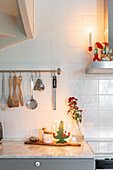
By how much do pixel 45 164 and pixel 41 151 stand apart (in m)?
0.13

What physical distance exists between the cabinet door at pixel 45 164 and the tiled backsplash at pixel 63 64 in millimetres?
547

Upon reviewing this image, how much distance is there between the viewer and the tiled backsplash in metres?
2.35

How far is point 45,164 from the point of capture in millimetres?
1803

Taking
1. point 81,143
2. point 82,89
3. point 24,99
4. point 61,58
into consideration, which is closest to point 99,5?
point 61,58

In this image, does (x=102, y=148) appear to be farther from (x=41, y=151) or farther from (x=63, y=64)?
(x=63, y=64)

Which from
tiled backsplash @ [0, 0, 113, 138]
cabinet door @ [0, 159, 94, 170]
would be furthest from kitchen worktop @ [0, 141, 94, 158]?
tiled backsplash @ [0, 0, 113, 138]

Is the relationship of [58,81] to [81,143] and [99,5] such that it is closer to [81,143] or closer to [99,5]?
[81,143]

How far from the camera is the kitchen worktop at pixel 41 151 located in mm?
1789

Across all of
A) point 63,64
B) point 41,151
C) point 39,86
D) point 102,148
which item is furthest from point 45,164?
point 63,64

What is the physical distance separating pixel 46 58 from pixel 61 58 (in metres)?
0.15

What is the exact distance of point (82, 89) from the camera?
93.2 inches

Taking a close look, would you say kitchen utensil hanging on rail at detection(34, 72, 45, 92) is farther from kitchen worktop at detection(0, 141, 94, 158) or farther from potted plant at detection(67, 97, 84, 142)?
kitchen worktop at detection(0, 141, 94, 158)

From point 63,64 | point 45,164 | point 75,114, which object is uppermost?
point 63,64

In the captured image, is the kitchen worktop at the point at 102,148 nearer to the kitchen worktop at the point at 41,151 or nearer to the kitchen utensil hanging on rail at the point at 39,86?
the kitchen worktop at the point at 41,151
